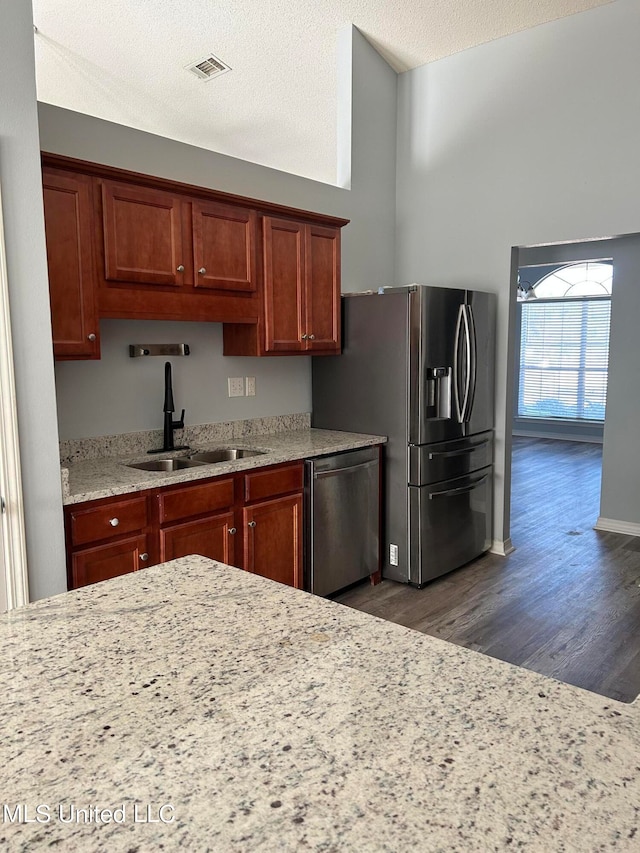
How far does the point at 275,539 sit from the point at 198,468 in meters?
0.66

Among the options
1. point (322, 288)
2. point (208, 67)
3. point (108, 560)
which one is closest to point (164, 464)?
point (108, 560)

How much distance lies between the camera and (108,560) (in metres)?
2.59

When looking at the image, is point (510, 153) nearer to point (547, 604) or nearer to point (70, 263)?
point (547, 604)

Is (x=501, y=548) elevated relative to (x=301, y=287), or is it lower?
lower

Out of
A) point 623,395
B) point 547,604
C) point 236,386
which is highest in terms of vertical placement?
point 236,386

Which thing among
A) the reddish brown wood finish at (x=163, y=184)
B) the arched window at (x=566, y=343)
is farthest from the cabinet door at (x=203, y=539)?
the arched window at (x=566, y=343)

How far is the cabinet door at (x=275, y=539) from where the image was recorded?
3.18 metres

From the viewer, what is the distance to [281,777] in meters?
0.77

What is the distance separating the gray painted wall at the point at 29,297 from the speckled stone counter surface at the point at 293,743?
1103 mm

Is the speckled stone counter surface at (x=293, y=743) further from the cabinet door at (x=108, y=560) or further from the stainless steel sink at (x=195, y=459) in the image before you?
the stainless steel sink at (x=195, y=459)

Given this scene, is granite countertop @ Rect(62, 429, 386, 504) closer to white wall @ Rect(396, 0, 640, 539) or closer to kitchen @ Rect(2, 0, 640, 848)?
kitchen @ Rect(2, 0, 640, 848)

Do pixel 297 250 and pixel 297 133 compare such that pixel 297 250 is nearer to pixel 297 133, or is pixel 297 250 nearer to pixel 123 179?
pixel 123 179
